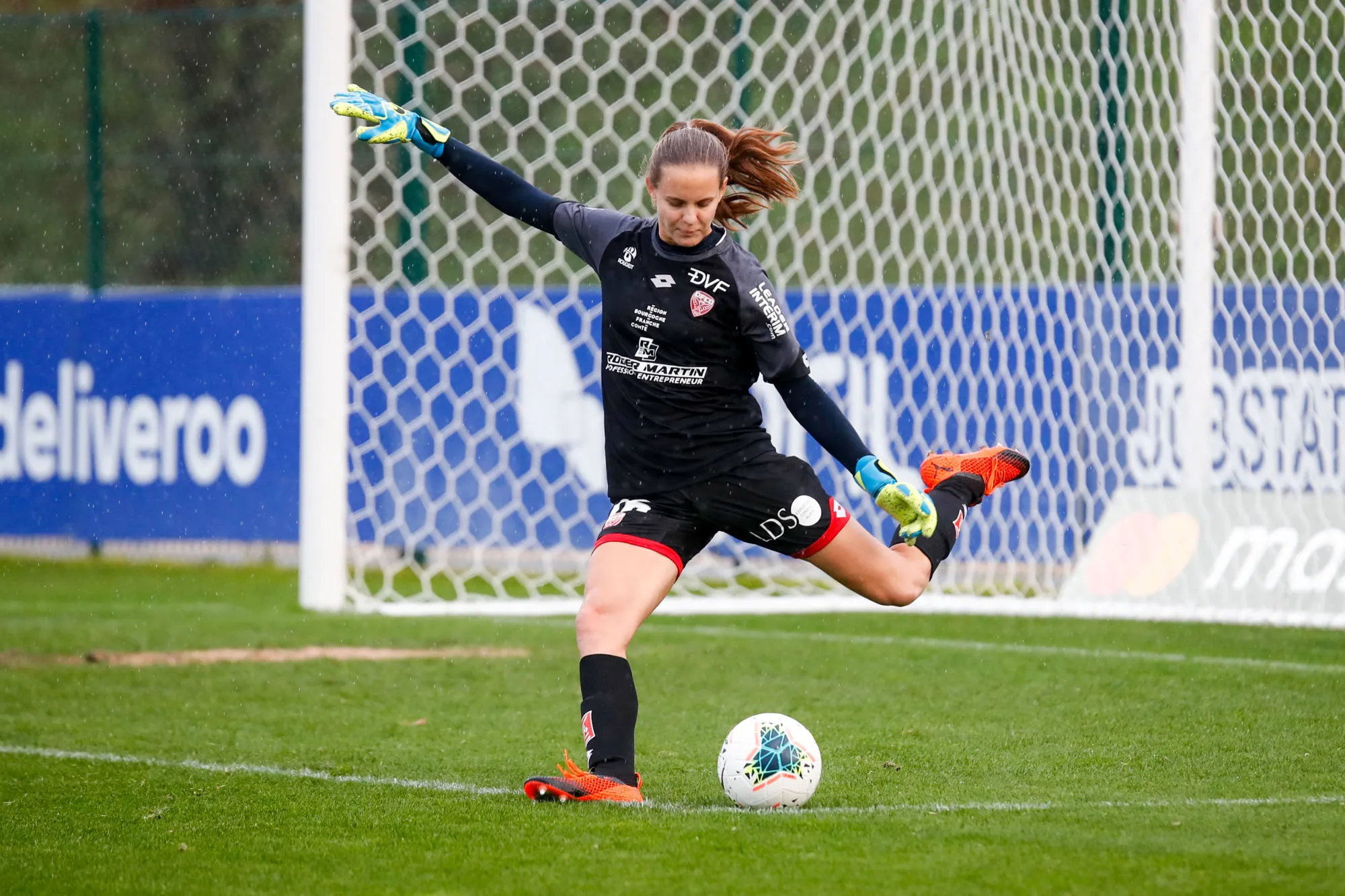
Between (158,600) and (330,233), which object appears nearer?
(330,233)

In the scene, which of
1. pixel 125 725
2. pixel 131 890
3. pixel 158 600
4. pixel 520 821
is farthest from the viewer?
pixel 158 600

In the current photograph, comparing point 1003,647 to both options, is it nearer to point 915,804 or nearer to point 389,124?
point 915,804

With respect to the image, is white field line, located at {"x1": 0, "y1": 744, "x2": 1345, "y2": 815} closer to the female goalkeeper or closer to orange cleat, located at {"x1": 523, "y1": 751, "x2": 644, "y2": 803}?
orange cleat, located at {"x1": 523, "y1": 751, "x2": 644, "y2": 803}

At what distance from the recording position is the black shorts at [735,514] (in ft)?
17.0

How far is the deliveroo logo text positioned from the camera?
12.3 metres

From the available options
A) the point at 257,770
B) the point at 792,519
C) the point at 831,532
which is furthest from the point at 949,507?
the point at 257,770

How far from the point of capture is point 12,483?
12891 millimetres

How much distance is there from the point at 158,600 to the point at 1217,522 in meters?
5.68

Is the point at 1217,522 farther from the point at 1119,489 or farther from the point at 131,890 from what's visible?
the point at 131,890

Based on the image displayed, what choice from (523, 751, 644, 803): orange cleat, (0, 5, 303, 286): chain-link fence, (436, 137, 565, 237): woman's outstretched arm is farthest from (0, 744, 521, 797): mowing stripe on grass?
(0, 5, 303, 286): chain-link fence

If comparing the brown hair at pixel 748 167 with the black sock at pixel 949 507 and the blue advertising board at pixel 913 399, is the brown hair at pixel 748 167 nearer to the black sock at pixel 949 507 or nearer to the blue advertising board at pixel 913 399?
the black sock at pixel 949 507

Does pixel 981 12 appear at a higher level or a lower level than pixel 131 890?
higher

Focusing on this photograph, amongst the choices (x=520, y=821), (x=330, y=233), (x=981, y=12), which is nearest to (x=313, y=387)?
(x=330, y=233)

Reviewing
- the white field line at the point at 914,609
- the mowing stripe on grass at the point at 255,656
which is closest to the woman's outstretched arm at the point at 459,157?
the mowing stripe on grass at the point at 255,656
